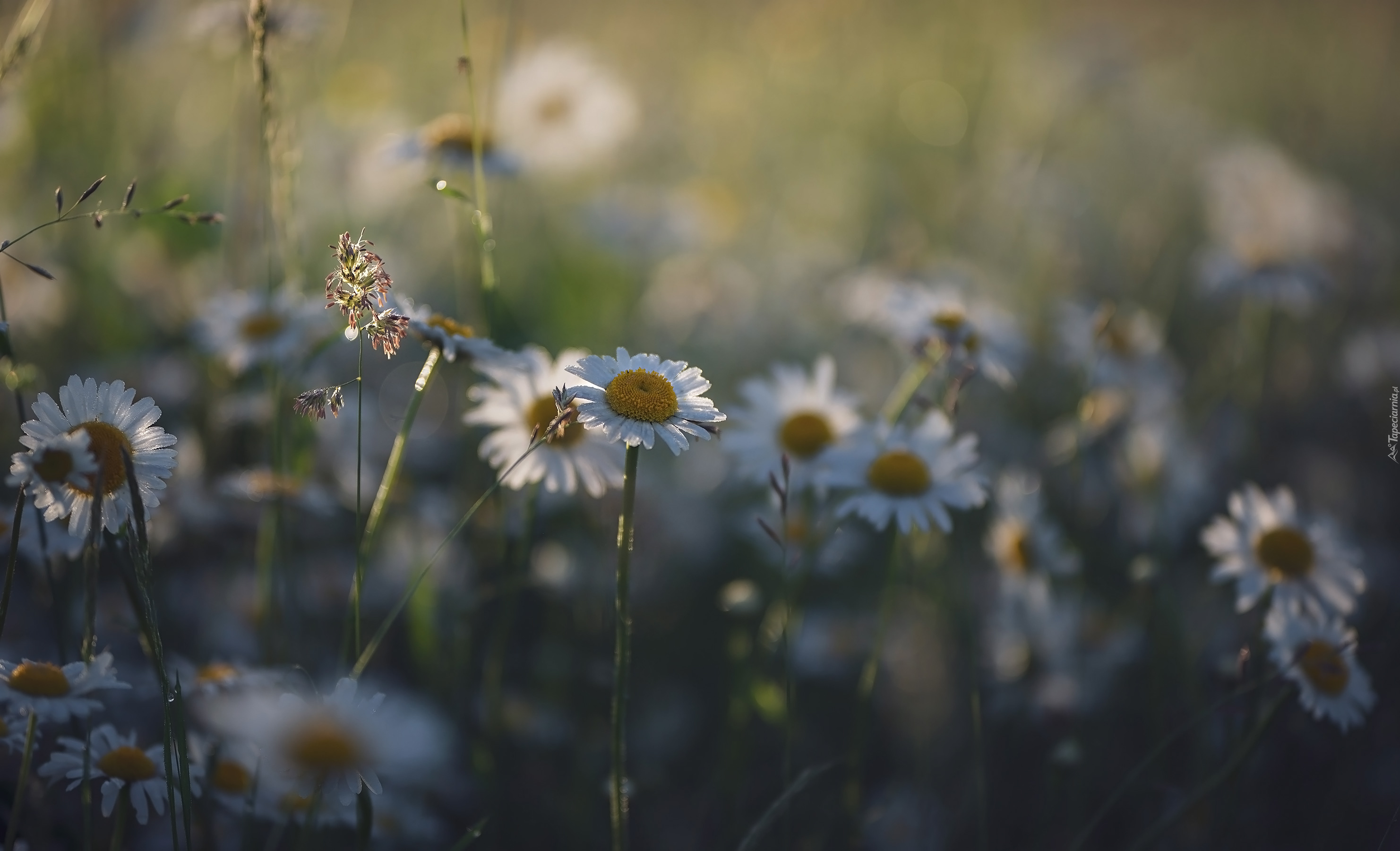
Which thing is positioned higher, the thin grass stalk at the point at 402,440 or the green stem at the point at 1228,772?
the thin grass stalk at the point at 402,440

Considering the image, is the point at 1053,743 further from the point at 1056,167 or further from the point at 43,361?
the point at 1056,167

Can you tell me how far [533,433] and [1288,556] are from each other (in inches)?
59.6

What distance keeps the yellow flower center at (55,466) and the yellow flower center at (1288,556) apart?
6.87 ft

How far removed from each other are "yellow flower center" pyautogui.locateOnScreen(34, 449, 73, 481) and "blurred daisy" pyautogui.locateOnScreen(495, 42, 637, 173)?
7.22 ft

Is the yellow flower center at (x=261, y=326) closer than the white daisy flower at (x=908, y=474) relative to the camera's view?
No

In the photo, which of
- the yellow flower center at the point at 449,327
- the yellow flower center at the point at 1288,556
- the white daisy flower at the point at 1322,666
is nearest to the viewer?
the yellow flower center at the point at 449,327

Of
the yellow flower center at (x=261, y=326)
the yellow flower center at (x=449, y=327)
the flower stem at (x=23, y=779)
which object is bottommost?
the flower stem at (x=23, y=779)

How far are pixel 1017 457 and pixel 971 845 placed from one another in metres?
1.49

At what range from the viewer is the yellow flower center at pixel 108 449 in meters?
1.32

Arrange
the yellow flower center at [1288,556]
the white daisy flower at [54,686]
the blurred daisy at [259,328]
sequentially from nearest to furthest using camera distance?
the white daisy flower at [54,686], the yellow flower center at [1288,556], the blurred daisy at [259,328]

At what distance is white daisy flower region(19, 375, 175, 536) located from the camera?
4.33ft

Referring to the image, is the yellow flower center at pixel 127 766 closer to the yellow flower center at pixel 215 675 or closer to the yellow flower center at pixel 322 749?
the yellow flower center at pixel 215 675

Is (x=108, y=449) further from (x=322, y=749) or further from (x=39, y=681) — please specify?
(x=322, y=749)

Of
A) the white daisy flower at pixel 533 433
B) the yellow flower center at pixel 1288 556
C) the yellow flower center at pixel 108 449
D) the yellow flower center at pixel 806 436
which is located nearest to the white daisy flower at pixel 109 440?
the yellow flower center at pixel 108 449
